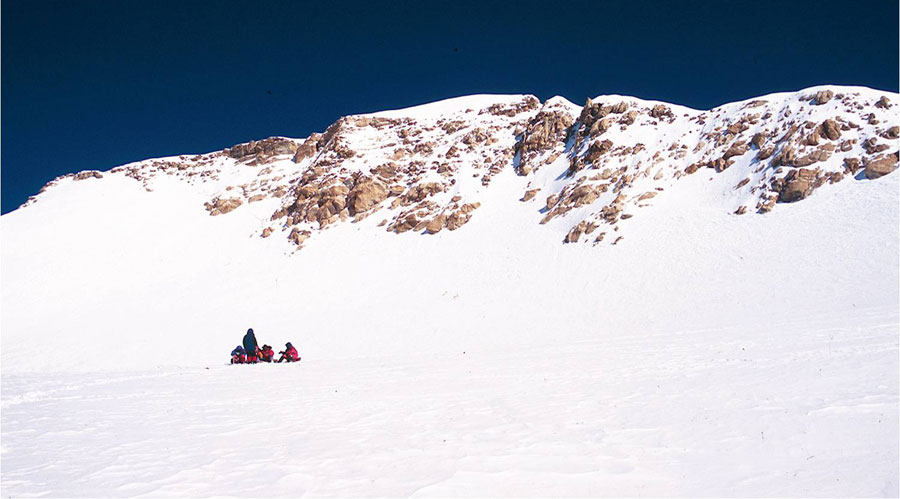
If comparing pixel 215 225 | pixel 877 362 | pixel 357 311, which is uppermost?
pixel 215 225

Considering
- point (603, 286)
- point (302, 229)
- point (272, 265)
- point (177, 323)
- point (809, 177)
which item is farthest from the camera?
point (302, 229)

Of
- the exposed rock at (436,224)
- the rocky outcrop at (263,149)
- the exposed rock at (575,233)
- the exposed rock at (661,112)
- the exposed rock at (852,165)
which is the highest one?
the rocky outcrop at (263,149)

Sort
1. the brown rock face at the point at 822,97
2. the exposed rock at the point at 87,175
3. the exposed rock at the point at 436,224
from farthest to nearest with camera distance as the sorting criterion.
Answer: the exposed rock at the point at 87,175, the exposed rock at the point at 436,224, the brown rock face at the point at 822,97

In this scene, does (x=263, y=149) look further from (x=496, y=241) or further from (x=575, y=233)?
(x=575, y=233)

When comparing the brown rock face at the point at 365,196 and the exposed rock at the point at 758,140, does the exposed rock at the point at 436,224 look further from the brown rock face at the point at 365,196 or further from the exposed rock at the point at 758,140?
the exposed rock at the point at 758,140

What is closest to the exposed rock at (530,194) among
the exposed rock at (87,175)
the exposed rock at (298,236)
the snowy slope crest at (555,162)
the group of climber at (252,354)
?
the snowy slope crest at (555,162)

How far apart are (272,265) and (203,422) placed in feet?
117

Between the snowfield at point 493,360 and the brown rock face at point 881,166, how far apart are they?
22.2 inches

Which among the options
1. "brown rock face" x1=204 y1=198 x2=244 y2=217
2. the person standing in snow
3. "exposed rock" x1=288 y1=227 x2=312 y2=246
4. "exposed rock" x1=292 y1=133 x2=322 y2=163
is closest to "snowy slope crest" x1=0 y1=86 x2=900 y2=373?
"brown rock face" x1=204 y1=198 x2=244 y2=217

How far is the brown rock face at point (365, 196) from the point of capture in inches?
1865

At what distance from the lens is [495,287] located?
30438 mm

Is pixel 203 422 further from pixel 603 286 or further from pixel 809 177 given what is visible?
pixel 809 177

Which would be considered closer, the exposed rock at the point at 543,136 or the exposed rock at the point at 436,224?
the exposed rock at the point at 436,224

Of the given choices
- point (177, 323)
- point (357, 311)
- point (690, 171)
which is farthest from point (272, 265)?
point (690, 171)
